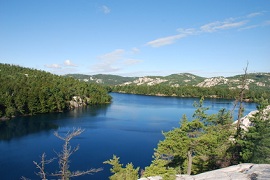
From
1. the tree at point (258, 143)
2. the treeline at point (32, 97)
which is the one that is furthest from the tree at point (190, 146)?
the treeline at point (32, 97)

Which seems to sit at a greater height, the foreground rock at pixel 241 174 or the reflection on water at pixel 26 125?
the foreground rock at pixel 241 174

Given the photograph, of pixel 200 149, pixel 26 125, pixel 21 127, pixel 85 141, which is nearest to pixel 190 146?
pixel 200 149

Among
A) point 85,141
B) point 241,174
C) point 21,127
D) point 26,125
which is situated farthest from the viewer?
point 26,125

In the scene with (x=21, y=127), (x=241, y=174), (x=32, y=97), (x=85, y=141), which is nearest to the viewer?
(x=241, y=174)

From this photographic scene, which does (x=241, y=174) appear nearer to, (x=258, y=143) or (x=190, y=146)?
(x=258, y=143)

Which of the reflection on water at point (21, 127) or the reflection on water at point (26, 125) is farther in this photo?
the reflection on water at point (26, 125)

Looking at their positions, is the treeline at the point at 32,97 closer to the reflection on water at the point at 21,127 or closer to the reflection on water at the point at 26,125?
the reflection on water at the point at 26,125

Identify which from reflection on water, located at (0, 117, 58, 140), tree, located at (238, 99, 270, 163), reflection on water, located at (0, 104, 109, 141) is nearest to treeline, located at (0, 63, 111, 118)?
reflection on water, located at (0, 104, 109, 141)

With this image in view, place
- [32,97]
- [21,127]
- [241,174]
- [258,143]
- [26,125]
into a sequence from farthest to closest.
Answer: [32,97] → [26,125] → [21,127] → [258,143] → [241,174]

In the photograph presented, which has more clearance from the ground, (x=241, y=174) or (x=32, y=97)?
(x=241, y=174)

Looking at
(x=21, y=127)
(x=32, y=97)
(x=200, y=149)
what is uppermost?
(x=32, y=97)

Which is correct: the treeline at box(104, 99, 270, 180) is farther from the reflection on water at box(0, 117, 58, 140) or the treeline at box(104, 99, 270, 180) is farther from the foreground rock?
the reflection on water at box(0, 117, 58, 140)

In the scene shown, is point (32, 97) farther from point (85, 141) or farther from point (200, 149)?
point (200, 149)

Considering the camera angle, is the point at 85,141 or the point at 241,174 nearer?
the point at 241,174
